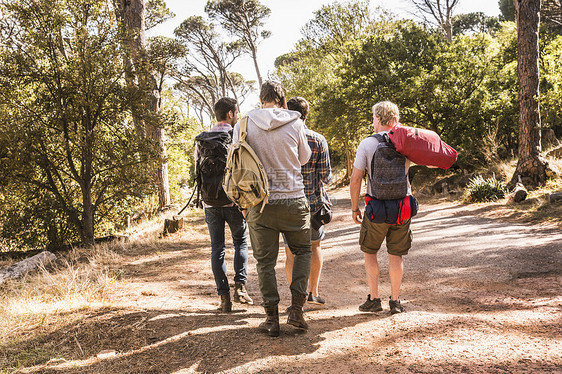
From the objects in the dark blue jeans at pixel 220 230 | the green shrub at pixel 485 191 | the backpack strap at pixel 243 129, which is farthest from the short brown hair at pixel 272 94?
the green shrub at pixel 485 191

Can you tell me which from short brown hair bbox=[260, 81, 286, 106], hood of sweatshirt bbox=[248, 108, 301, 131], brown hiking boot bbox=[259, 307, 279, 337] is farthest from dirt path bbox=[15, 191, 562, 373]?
short brown hair bbox=[260, 81, 286, 106]

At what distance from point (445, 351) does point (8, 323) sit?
→ 3.64 m

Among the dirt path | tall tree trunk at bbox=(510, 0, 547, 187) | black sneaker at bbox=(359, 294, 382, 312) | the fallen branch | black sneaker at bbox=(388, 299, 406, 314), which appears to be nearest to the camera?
the dirt path

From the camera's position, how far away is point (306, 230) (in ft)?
10.8

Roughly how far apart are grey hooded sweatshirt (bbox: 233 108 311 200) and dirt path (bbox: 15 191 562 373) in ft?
3.82

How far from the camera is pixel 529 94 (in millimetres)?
10805

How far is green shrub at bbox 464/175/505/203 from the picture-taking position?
35.8 feet

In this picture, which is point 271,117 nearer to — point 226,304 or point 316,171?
point 316,171

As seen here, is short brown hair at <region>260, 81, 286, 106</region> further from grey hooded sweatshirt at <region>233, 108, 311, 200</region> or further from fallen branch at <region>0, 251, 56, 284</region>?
fallen branch at <region>0, 251, 56, 284</region>

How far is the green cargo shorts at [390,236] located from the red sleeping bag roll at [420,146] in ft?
1.85

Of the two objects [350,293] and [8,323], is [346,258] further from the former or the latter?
[8,323]

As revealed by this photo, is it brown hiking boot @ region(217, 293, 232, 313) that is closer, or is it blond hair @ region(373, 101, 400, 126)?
blond hair @ region(373, 101, 400, 126)

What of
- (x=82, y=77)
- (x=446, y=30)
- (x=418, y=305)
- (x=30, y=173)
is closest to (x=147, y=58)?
(x=82, y=77)

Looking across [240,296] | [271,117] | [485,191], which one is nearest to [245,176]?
[271,117]
